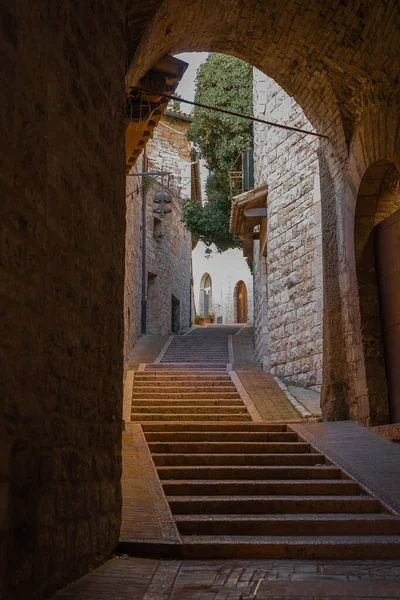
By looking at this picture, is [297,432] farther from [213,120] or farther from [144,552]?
[213,120]

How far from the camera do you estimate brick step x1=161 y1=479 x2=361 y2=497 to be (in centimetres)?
619

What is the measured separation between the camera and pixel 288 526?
524 cm

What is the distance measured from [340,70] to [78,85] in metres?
5.13

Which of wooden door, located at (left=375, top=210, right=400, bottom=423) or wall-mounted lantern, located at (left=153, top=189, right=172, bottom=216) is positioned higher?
wall-mounted lantern, located at (left=153, top=189, right=172, bottom=216)

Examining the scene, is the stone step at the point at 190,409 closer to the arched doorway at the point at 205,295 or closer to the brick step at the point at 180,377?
the brick step at the point at 180,377

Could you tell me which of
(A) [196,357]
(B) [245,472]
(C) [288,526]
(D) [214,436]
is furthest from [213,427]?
(A) [196,357]

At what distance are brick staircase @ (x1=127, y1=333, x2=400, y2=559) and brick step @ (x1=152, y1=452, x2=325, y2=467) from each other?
0.01m

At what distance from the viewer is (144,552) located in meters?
4.38

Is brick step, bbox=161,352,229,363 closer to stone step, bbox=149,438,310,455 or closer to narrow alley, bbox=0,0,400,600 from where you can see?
narrow alley, bbox=0,0,400,600

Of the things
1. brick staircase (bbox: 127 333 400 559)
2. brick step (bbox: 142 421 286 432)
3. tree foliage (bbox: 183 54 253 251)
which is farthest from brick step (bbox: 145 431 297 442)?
tree foliage (bbox: 183 54 253 251)

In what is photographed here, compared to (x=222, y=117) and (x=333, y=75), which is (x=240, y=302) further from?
(x=333, y=75)

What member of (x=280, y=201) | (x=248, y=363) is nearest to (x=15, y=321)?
(x=280, y=201)

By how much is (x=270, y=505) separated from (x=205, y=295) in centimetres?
3489

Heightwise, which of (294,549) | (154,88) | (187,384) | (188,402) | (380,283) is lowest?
(294,549)
